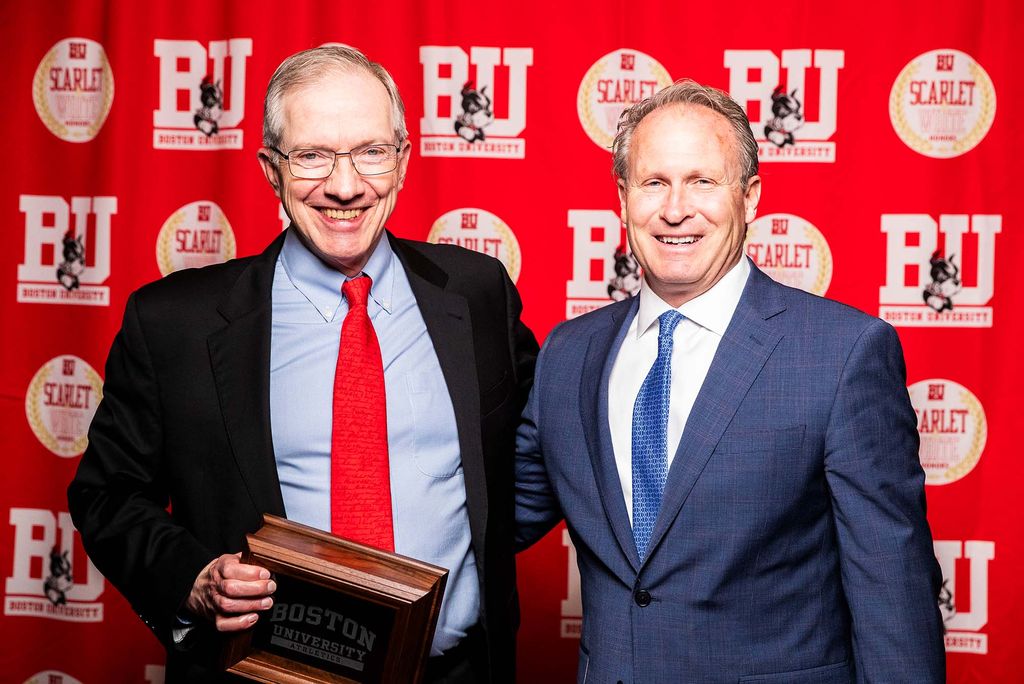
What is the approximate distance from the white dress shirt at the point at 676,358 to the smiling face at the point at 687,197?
0.10ft

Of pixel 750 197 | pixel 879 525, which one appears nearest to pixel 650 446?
pixel 879 525

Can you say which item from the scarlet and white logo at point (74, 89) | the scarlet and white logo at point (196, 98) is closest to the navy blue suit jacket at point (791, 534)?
the scarlet and white logo at point (196, 98)

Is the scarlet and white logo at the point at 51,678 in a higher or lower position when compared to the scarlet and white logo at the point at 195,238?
lower

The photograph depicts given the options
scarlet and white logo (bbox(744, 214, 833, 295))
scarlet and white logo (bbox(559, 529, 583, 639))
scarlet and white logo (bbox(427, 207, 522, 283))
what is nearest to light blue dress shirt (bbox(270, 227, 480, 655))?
scarlet and white logo (bbox(427, 207, 522, 283))

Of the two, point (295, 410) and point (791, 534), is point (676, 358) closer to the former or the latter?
point (791, 534)

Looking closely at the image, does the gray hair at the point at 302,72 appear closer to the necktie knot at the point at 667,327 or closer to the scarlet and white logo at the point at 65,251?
the necktie knot at the point at 667,327

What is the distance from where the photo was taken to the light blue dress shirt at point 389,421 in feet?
5.44

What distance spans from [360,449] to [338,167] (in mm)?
467

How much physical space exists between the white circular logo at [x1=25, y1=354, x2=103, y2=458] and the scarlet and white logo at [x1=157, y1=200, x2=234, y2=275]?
1.37 feet

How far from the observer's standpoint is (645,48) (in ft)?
9.27

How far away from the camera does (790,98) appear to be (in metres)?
2.79

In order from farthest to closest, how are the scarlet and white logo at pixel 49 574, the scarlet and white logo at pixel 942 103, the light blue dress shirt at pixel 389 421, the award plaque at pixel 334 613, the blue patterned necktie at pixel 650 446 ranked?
the scarlet and white logo at pixel 49 574, the scarlet and white logo at pixel 942 103, the light blue dress shirt at pixel 389 421, the blue patterned necktie at pixel 650 446, the award plaque at pixel 334 613

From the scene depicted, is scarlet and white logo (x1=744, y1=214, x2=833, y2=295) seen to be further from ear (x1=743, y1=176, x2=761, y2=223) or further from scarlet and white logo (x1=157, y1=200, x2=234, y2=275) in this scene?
scarlet and white logo (x1=157, y1=200, x2=234, y2=275)

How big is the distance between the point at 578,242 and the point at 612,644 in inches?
58.9
